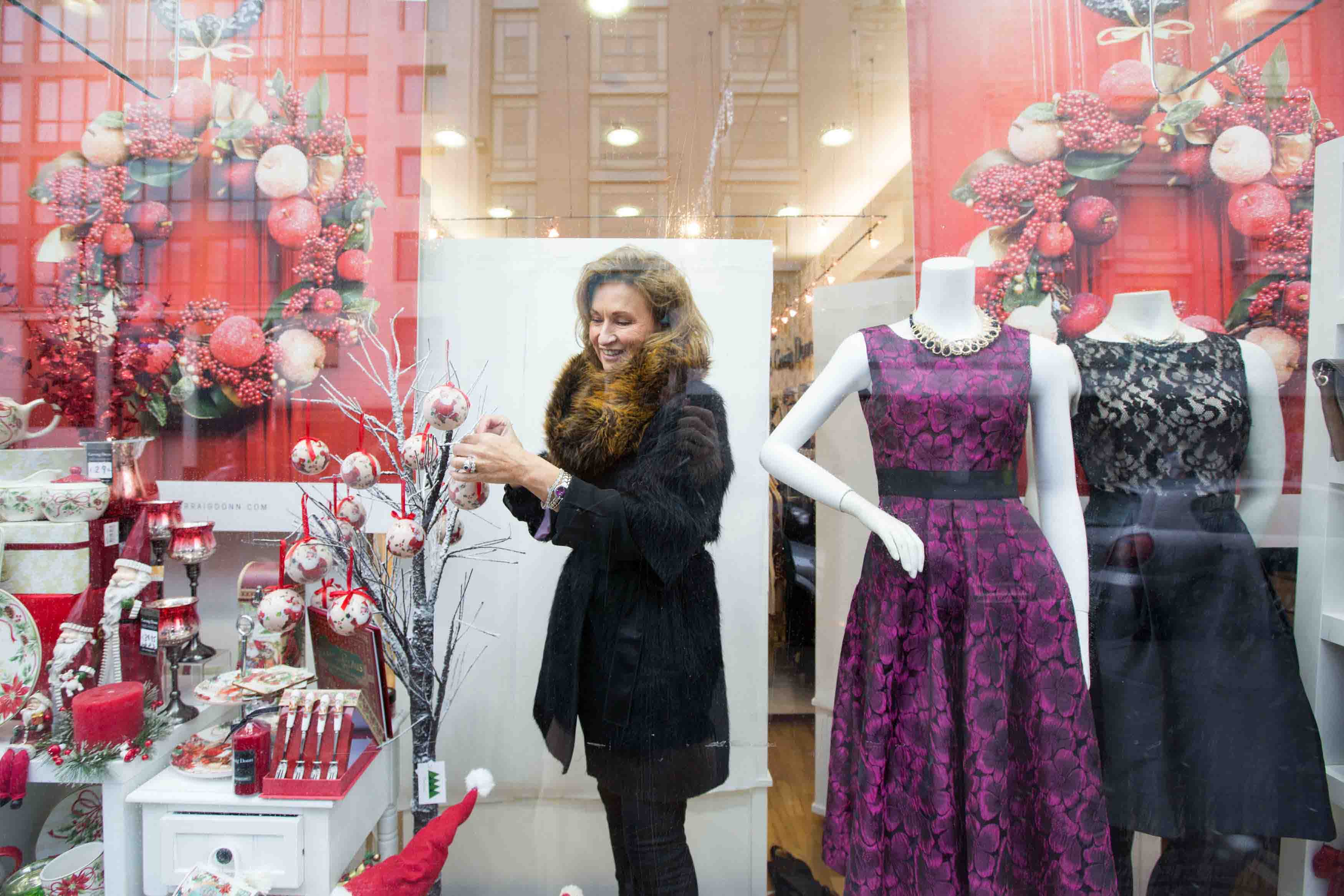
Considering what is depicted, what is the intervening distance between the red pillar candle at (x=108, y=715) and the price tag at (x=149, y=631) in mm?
113

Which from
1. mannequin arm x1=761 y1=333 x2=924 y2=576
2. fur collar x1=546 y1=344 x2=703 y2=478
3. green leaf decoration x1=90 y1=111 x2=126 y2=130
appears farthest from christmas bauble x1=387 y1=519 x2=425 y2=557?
green leaf decoration x1=90 y1=111 x2=126 y2=130

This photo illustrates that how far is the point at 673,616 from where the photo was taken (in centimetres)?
177

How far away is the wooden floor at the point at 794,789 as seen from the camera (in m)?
1.94

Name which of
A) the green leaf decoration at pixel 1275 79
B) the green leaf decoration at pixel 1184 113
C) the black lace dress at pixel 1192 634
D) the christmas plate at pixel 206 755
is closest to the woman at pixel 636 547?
the christmas plate at pixel 206 755

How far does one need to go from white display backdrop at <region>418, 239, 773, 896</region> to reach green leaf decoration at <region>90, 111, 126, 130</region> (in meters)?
0.99

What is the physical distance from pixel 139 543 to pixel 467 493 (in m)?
0.87

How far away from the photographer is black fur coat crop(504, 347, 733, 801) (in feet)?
5.61

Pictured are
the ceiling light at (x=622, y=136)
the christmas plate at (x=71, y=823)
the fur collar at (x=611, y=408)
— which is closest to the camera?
the fur collar at (x=611, y=408)

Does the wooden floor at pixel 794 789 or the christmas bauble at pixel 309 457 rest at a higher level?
the christmas bauble at pixel 309 457

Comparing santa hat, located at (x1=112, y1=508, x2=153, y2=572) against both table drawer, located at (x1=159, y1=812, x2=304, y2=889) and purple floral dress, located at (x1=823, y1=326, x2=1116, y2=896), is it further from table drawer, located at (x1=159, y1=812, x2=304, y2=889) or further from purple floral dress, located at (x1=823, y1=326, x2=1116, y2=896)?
purple floral dress, located at (x1=823, y1=326, x2=1116, y2=896)

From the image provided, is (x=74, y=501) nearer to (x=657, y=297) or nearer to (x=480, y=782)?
(x=480, y=782)

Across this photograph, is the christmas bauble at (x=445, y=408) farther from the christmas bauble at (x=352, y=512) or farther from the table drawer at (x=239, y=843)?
the table drawer at (x=239, y=843)

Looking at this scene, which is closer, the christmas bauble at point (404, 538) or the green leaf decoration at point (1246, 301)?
the christmas bauble at point (404, 538)

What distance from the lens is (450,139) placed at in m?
2.05
